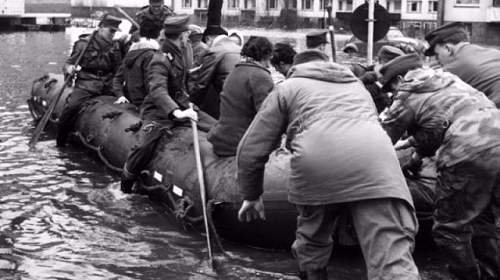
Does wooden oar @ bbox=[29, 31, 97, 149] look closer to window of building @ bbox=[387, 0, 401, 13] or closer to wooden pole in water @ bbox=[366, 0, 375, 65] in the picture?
wooden pole in water @ bbox=[366, 0, 375, 65]

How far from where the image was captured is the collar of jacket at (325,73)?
5.21 m

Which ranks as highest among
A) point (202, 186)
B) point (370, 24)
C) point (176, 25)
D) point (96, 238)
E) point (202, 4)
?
point (202, 4)

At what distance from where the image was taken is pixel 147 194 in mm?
9102

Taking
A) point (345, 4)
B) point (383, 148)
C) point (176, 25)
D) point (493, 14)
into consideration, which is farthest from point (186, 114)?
point (345, 4)

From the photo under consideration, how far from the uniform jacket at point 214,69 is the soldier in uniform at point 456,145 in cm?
367

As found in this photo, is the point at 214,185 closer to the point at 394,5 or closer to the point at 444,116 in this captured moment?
the point at 444,116

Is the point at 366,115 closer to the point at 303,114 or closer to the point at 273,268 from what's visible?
the point at 303,114

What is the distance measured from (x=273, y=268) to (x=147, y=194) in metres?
2.60

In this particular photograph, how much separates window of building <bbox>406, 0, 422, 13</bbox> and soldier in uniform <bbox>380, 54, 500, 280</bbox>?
70.2 m

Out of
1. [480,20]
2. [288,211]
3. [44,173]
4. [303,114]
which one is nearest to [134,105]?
[44,173]

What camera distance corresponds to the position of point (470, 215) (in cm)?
604

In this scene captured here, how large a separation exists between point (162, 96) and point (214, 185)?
60.9 inches

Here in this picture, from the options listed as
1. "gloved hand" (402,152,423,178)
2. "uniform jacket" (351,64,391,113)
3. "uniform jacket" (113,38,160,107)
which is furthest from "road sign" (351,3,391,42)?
"gloved hand" (402,152,423,178)

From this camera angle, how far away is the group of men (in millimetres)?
4844
